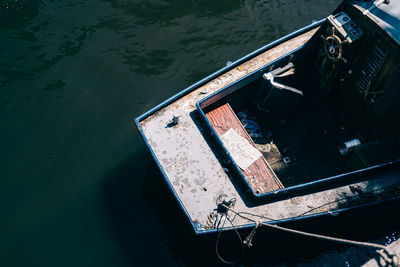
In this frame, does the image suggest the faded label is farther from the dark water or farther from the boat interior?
the dark water

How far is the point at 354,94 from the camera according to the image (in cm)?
955

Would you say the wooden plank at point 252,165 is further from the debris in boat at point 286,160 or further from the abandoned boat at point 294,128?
the debris in boat at point 286,160

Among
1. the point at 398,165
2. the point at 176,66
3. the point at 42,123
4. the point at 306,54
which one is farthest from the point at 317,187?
the point at 42,123

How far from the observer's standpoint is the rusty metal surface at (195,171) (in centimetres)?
797

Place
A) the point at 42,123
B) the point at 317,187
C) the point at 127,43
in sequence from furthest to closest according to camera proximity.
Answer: the point at 127,43 → the point at 42,123 → the point at 317,187

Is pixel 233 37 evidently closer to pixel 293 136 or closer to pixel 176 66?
pixel 176 66

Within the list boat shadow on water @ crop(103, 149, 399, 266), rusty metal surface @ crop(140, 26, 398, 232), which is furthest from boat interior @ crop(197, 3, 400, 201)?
boat shadow on water @ crop(103, 149, 399, 266)

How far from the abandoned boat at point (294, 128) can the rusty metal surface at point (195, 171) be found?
0.03 metres

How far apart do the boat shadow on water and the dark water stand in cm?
4

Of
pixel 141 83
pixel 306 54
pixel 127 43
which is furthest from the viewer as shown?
pixel 127 43

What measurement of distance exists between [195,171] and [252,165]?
4.95 ft

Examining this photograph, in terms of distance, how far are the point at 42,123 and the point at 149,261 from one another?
19.6ft

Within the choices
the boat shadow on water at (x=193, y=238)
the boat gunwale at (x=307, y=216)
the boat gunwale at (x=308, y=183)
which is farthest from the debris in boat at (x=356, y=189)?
the boat shadow on water at (x=193, y=238)

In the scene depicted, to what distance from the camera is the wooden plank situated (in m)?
8.40
